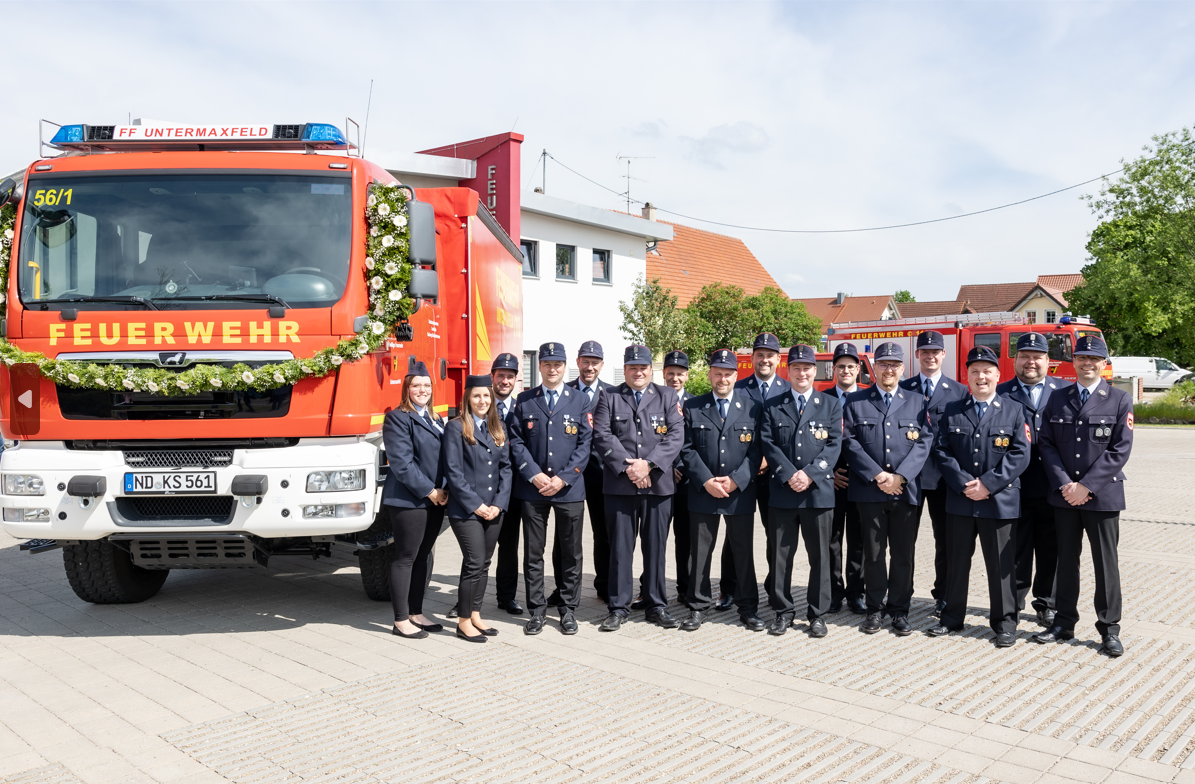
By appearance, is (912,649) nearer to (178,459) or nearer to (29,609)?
(178,459)

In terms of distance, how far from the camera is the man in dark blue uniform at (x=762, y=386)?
238 inches

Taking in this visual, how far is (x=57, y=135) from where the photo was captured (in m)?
5.89

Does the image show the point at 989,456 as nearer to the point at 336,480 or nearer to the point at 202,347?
the point at 336,480

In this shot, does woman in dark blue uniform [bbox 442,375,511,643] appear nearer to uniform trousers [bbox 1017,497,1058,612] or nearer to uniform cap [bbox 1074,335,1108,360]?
uniform trousers [bbox 1017,497,1058,612]

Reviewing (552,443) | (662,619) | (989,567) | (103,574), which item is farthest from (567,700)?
(103,574)

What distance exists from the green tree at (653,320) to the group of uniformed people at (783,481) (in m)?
18.6

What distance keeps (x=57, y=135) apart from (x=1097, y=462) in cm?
670

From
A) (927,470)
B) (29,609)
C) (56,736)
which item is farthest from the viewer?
(29,609)

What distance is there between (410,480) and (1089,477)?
394 cm

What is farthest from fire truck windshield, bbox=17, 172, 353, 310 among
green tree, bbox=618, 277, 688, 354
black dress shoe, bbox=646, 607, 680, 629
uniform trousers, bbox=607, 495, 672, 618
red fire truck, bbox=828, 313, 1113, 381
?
green tree, bbox=618, 277, 688, 354

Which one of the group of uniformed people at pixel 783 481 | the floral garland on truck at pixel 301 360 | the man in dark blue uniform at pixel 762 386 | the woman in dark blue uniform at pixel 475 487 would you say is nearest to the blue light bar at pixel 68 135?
the floral garland on truck at pixel 301 360

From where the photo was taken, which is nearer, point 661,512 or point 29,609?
point 661,512

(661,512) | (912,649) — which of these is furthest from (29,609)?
(912,649)

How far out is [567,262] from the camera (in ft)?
81.6
